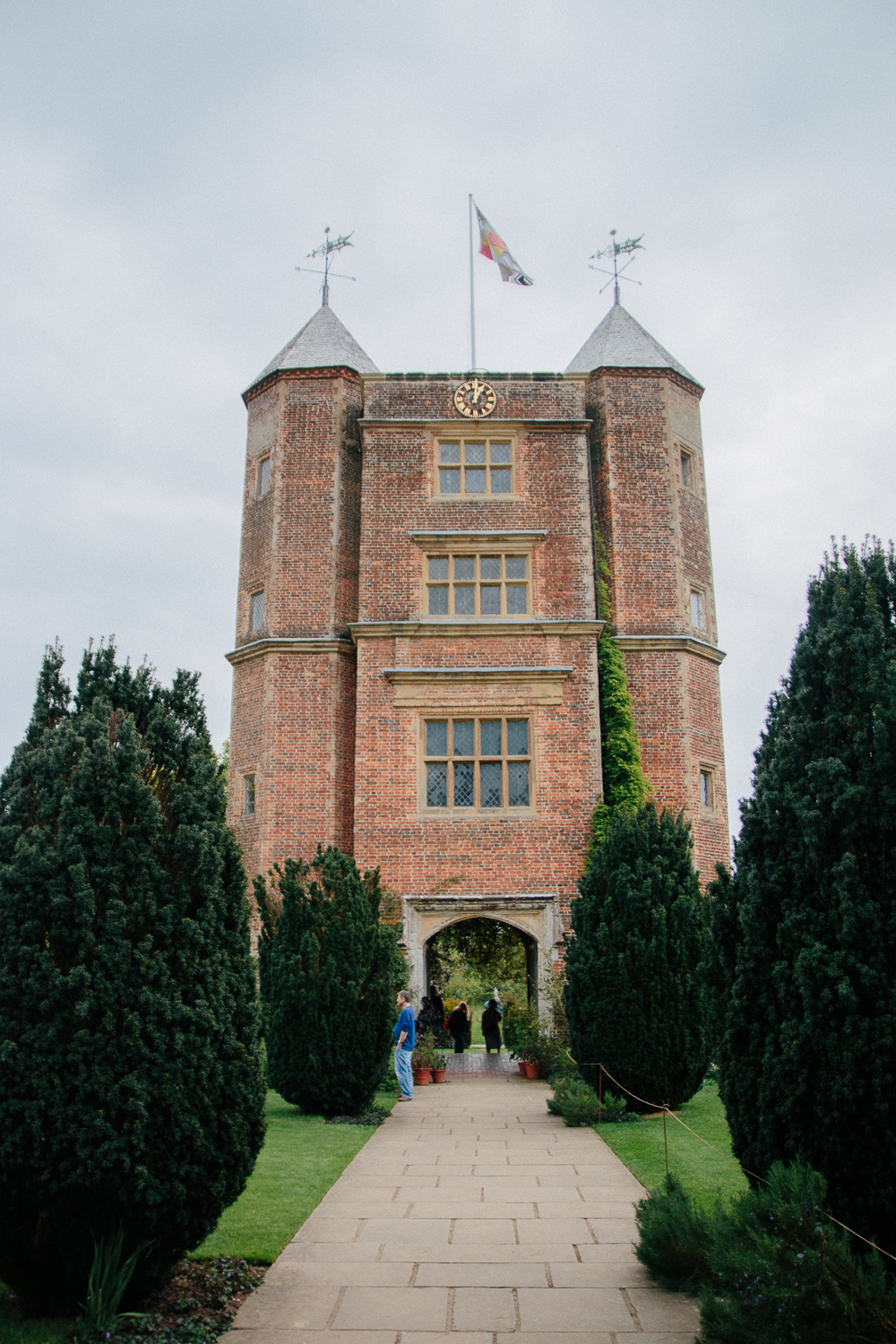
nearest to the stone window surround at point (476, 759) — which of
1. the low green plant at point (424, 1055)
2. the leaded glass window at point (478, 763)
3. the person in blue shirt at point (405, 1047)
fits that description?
the leaded glass window at point (478, 763)

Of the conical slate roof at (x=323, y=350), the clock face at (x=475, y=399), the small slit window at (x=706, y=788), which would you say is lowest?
the small slit window at (x=706, y=788)

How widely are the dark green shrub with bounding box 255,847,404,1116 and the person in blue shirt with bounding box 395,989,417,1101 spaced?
3.04 feet

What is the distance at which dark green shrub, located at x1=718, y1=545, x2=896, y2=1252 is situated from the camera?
492 centimetres

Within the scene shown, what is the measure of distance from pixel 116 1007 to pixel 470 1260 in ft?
9.48

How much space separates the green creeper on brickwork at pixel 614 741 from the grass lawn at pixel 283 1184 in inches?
304

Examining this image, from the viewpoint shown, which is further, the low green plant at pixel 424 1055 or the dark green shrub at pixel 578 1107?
the low green plant at pixel 424 1055

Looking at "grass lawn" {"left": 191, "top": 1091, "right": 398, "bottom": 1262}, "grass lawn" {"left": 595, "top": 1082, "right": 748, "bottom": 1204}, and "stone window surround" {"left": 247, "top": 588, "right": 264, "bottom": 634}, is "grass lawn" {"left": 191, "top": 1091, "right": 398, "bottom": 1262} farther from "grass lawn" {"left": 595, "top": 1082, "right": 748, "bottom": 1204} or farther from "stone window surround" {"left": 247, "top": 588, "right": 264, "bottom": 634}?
"stone window surround" {"left": 247, "top": 588, "right": 264, "bottom": 634}

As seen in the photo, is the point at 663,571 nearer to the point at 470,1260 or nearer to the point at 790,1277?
the point at 470,1260

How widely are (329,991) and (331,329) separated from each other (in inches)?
622

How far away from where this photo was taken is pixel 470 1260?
639 centimetres

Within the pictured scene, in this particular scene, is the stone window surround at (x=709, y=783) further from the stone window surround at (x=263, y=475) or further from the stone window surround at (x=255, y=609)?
the stone window surround at (x=263, y=475)

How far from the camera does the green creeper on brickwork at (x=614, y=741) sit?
18.5 m

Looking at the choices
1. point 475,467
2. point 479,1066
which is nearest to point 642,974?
point 479,1066

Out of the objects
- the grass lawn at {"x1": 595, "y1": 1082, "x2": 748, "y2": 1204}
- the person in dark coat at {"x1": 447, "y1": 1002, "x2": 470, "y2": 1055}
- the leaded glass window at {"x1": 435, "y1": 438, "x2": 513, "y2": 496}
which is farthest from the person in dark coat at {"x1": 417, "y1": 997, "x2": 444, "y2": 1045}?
the leaded glass window at {"x1": 435, "y1": 438, "x2": 513, "y2": 496}
